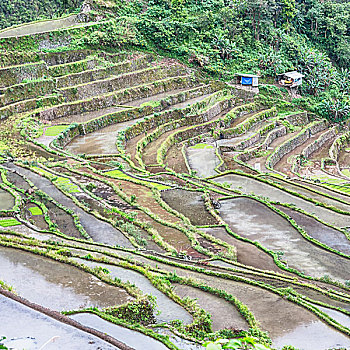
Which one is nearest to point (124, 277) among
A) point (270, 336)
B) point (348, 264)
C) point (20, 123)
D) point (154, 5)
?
point (270, 336)

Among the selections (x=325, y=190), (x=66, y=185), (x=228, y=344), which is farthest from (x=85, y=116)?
(x=228, y=344)

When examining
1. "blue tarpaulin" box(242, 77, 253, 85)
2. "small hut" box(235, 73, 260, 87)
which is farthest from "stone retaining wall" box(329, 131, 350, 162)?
"blue tarpaulin" box(242, 77, 253, 85)

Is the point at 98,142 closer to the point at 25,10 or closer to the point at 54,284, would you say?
→ the point at 54,284

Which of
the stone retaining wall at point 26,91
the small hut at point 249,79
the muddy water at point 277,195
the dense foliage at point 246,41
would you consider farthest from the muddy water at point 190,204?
the dense foliage at point 246,41

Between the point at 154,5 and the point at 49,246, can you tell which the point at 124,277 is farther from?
the point at 154,5

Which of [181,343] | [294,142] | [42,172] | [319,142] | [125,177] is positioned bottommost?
[319,142]
